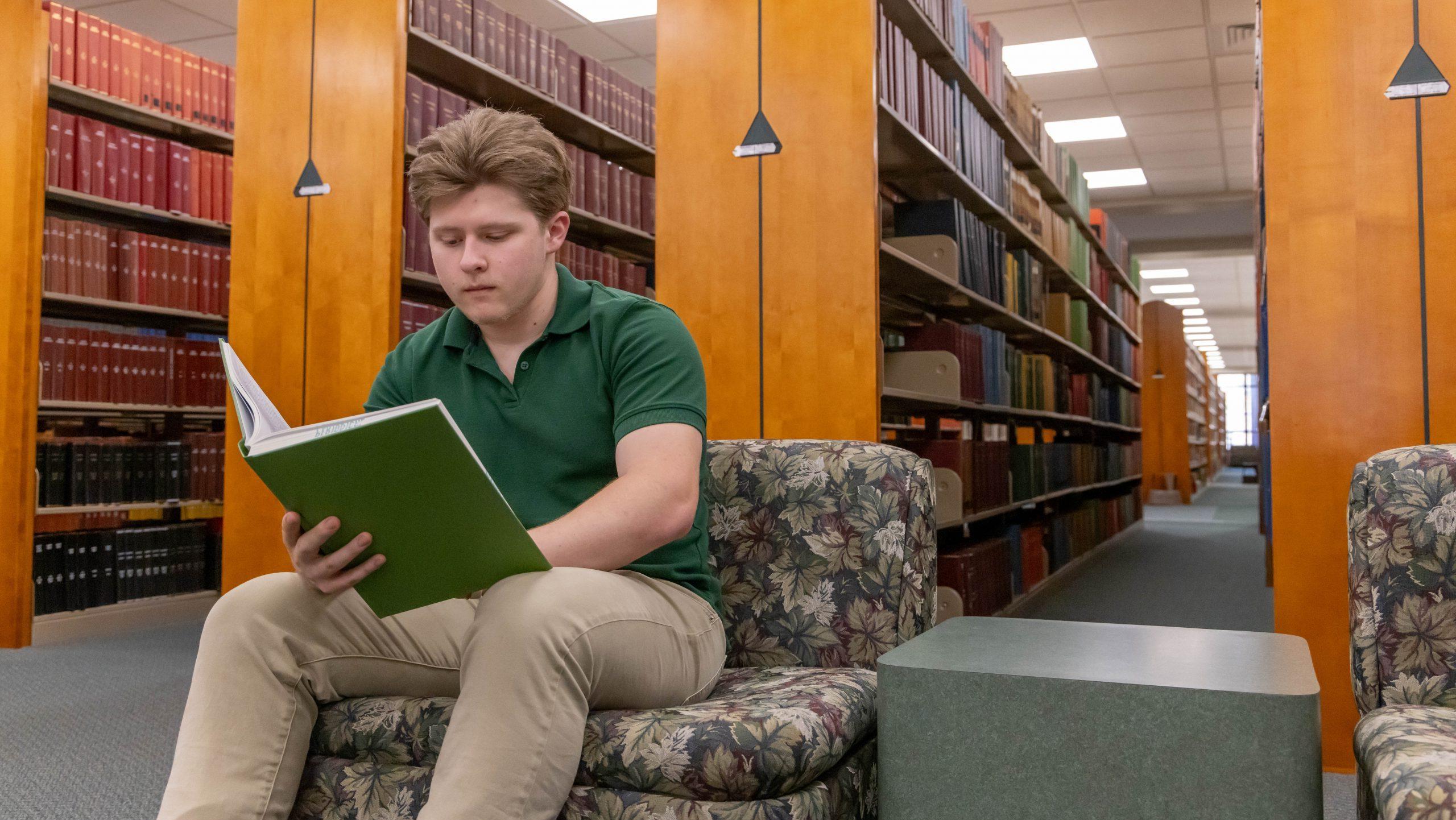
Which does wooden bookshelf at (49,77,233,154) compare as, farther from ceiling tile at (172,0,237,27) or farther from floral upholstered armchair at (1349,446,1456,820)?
floral upholstered armchair at (1349,446,1456,820)

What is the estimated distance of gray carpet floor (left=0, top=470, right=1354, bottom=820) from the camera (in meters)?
2.11

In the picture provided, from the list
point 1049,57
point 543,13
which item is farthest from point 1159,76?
point 543,13

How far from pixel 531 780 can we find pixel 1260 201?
4595mm

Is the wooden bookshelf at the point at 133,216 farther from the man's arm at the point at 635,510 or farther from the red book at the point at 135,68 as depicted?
the man's arm at the point at 635,510

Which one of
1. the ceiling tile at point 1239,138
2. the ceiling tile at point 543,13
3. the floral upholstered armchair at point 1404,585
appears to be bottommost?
the floral upholstered armchair at point 1404,585

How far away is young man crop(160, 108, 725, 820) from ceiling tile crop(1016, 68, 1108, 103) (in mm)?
5803

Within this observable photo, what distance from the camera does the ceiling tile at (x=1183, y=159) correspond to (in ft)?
27.2

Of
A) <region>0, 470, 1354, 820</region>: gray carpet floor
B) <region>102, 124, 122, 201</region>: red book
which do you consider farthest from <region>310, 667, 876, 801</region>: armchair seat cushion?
<region>102, 124, 122, 201</region>: red book

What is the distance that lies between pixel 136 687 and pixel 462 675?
2414 millimetres

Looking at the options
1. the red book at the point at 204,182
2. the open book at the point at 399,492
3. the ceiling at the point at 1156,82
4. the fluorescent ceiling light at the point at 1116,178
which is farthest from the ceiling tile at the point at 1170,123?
the open book at the point at 399,492

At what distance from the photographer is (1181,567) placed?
600cm

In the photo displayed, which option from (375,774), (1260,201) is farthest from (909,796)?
(1260,201)

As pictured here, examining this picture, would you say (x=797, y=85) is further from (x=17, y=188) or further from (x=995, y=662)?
(x=17, y=188)

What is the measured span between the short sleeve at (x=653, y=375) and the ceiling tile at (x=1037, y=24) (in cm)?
476
